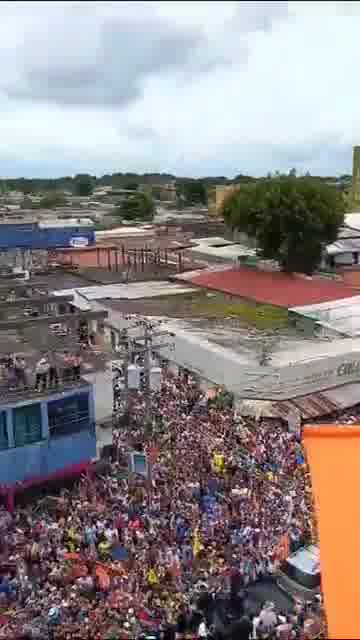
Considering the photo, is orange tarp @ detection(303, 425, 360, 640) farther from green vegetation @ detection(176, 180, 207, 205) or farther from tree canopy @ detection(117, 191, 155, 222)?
green vegetation @ detection(176, 180, 207, 205)

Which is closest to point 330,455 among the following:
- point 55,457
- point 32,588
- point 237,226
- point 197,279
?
point 32,588

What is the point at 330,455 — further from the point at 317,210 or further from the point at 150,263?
the point at 150,263

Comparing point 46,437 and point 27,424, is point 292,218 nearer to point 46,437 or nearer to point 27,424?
point 46,437

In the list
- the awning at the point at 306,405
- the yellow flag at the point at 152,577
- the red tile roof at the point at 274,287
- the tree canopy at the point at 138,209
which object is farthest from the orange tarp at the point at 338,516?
the tree canopy at the point at 138,209

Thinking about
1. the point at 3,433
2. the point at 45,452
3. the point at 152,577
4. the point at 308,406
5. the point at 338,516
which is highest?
the point at 338,516

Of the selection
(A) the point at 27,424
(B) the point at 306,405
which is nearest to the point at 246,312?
(B) the point at 306,405

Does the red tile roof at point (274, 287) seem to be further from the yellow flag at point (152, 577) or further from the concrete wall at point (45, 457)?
the yellow flag at point (152, 577)

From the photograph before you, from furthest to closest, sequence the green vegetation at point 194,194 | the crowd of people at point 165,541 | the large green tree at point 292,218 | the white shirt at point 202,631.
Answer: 1. the green vegetation at point 194,194
2. the large green tree at point 292,218
3. the crowd of people at point 165,541
4. the white shirt at point 202,631
